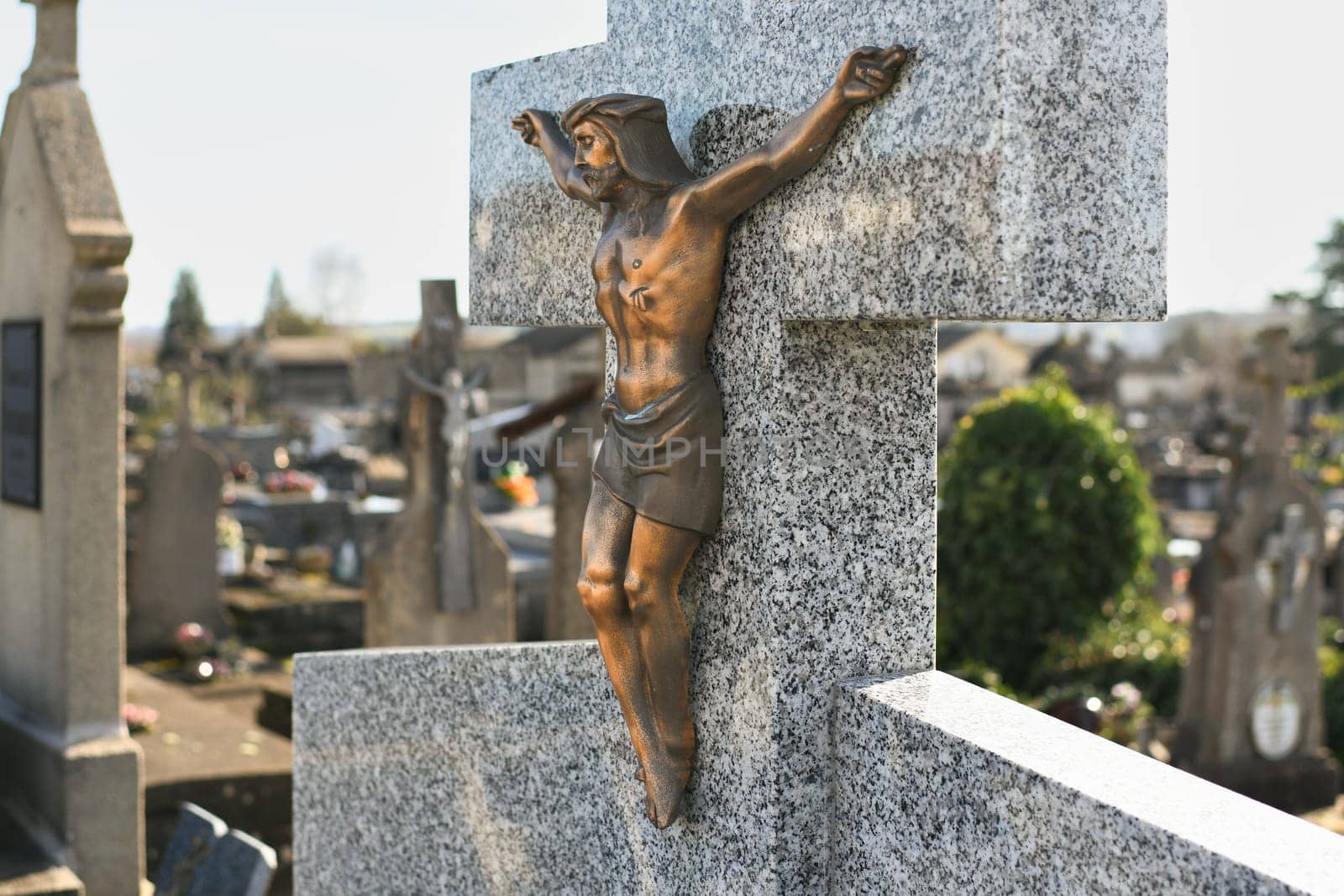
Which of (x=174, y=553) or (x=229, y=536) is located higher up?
(x=174, y=553)

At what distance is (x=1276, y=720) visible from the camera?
10055 millimetres

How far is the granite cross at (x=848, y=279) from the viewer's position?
2.02m

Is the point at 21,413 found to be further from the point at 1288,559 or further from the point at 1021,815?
the point at 1288,559

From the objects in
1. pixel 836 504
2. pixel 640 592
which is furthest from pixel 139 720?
pixel 836 504

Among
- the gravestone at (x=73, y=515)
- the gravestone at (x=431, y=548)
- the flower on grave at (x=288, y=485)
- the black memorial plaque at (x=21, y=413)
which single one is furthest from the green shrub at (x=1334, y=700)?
the flower on grave at (x=288, y=485)

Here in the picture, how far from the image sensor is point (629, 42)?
108 inches

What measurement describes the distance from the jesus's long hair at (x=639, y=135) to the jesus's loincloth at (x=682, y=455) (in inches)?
13.3

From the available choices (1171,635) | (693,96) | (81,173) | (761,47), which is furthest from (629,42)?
(1171,635)

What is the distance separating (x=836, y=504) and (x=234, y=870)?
301 cm

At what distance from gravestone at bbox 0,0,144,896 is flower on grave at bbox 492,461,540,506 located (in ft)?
40.8

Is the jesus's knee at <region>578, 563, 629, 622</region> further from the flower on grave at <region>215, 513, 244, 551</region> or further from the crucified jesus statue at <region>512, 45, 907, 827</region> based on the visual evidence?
the flower on grave at <region>215, 513, 244, 551</region>

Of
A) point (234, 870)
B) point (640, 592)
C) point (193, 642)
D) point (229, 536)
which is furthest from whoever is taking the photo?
point (229, 536)

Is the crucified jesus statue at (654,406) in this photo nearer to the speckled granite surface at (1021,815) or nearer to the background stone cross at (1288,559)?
the speckled granite surface at (1021,815)

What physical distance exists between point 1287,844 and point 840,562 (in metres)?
0.84
